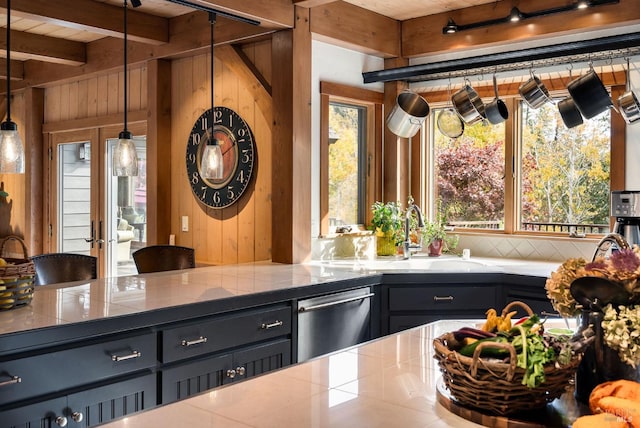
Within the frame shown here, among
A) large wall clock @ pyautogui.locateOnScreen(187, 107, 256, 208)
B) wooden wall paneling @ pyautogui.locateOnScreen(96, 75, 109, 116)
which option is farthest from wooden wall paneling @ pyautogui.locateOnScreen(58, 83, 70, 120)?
large wall clock @ pyautogui.locateOnScreen(187, 107, 256, 208)

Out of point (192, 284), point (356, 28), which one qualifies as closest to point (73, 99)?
point (356, 28)

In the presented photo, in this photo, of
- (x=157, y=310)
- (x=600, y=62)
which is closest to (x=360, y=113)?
(x=600, y=62)

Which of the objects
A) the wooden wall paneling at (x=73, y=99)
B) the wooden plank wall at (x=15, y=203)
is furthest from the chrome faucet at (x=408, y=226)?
the wooden plank wall at (x=15, y=203)

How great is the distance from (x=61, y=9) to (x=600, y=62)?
3.34 metres

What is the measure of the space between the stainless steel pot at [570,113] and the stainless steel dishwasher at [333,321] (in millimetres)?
1510

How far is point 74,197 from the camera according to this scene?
5.75 metres

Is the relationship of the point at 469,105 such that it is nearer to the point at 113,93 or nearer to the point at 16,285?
the point at 16,285

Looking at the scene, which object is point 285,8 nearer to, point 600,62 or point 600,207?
point 600,62

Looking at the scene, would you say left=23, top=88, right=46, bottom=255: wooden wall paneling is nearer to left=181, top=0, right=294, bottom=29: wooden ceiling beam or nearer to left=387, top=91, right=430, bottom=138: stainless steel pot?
left=181, top=0, right=294, bottom=29: wooden ceiling beam

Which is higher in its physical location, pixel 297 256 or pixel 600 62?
pixel 600 62

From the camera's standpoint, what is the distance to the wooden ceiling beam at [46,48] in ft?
16.1

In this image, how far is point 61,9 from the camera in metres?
4.07

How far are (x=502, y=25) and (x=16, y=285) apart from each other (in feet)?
10.6

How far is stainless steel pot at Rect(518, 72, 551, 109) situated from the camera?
378 cm
